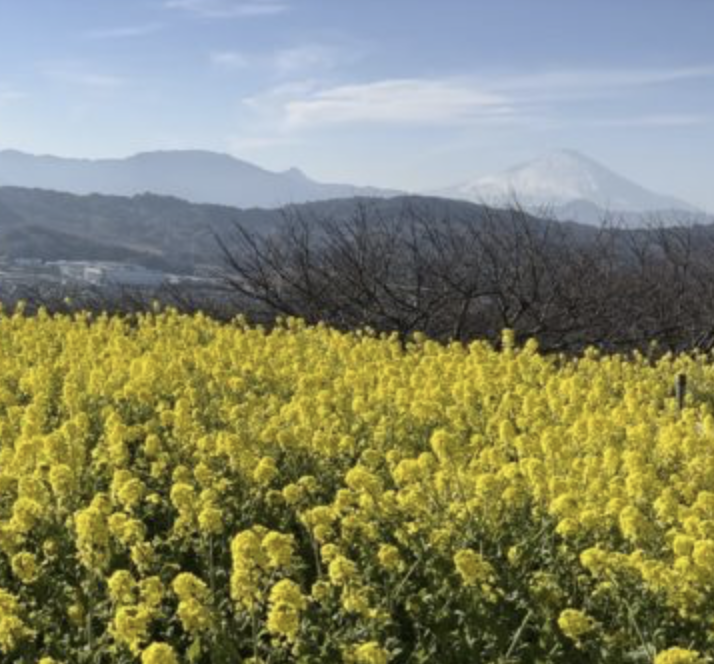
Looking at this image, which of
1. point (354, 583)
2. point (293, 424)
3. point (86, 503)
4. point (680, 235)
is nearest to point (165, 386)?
point (293, 424)

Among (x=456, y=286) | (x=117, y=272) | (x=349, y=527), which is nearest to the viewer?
(x=349, y=527)

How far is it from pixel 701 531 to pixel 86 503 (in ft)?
13.1

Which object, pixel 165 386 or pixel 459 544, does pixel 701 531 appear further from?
pixel 165 386

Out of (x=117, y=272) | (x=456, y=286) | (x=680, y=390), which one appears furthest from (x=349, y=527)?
(x=117, y=272)

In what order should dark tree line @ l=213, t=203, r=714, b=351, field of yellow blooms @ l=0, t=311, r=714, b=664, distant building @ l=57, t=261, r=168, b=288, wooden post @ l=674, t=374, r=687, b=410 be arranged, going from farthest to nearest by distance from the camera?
distant building @ l=57, t=261, r=168, b=288, dark tree line @ l=213, t=203, r=714, b=351, wooden post @ l=674, t=374, r=687, b=410, field of yellow blooms @ l=0, t=311, r=714, b=664

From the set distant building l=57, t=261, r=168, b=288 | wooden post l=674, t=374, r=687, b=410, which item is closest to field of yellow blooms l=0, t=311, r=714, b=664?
wooden post l=674, t=374, r=687, b=410

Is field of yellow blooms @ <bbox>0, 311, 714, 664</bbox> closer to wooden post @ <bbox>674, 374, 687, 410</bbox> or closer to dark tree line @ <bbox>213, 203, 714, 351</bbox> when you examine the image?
wooden post @ <bbox>674, 374, 687, 410</bbox>

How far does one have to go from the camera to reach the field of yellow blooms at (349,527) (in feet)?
16.4

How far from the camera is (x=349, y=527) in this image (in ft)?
19.6

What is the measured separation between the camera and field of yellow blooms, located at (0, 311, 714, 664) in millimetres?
4996

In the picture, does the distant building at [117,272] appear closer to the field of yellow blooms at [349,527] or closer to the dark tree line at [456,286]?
the dark tree line at [456,286]

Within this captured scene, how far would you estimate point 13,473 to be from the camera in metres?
6.98

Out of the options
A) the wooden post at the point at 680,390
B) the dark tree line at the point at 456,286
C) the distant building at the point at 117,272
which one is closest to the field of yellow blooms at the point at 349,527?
the wooden post at the point at 680,390

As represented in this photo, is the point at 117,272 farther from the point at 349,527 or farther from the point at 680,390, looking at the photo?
the point at 349,527
